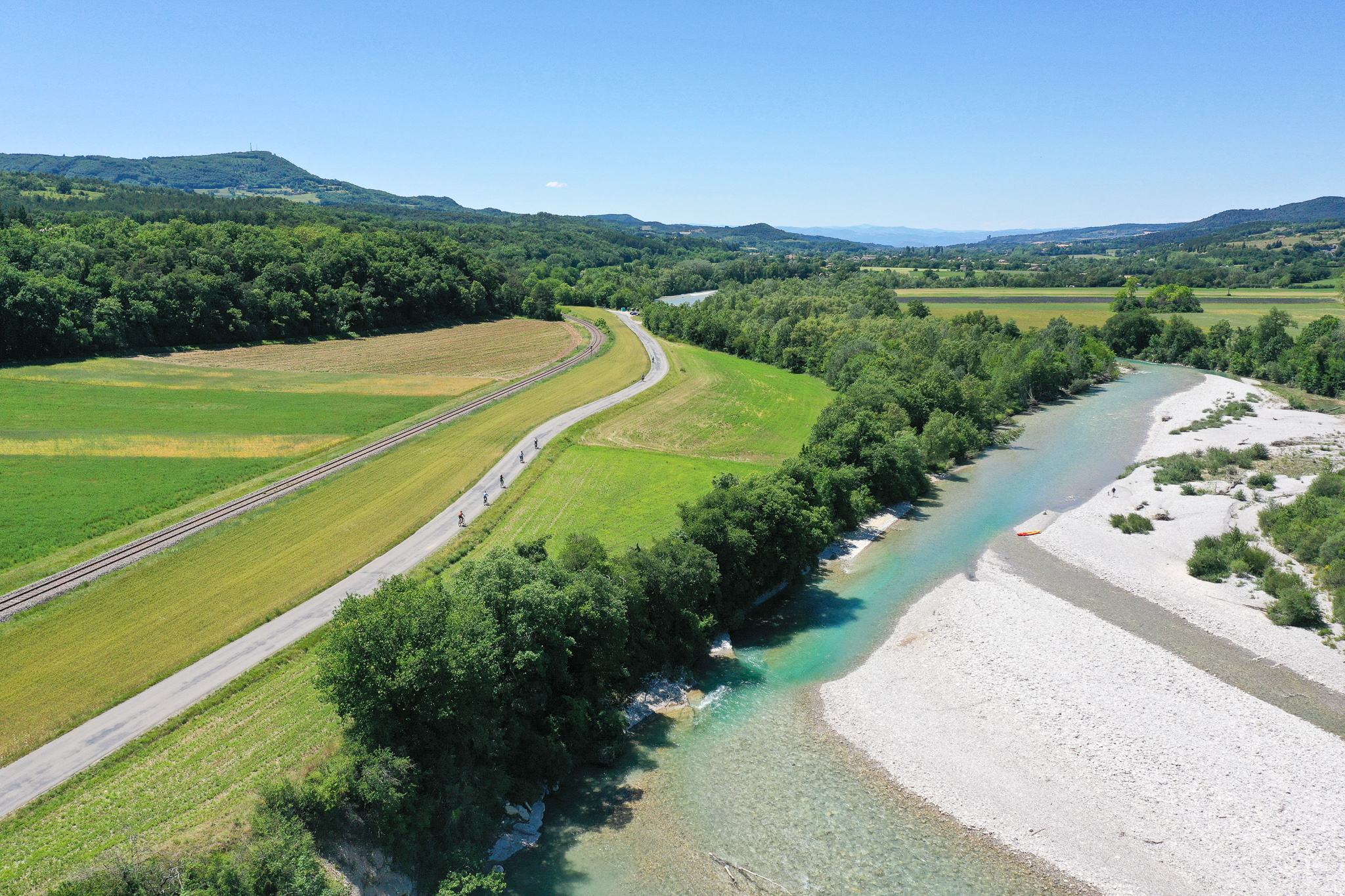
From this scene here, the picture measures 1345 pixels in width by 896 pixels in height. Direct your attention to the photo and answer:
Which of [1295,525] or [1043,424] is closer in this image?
[1295,525]

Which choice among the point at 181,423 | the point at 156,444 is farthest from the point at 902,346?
the point at 156,444

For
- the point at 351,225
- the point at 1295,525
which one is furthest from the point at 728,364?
the point at 351,225

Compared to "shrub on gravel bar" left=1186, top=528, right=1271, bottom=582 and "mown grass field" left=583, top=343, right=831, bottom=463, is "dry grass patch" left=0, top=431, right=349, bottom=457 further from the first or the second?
"shrub on gravel bar" left=1186, top=528, right=1271, bottom=582

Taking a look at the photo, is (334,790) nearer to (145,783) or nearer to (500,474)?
(145,783)

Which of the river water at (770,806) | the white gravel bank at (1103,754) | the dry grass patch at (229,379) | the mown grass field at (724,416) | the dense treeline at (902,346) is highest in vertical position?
the dense treeline at (902,346)

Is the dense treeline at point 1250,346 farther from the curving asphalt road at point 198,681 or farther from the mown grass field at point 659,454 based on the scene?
the curving asphalt road at point 198,681

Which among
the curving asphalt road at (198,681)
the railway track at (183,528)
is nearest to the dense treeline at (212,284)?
the railway track at (183,528)
